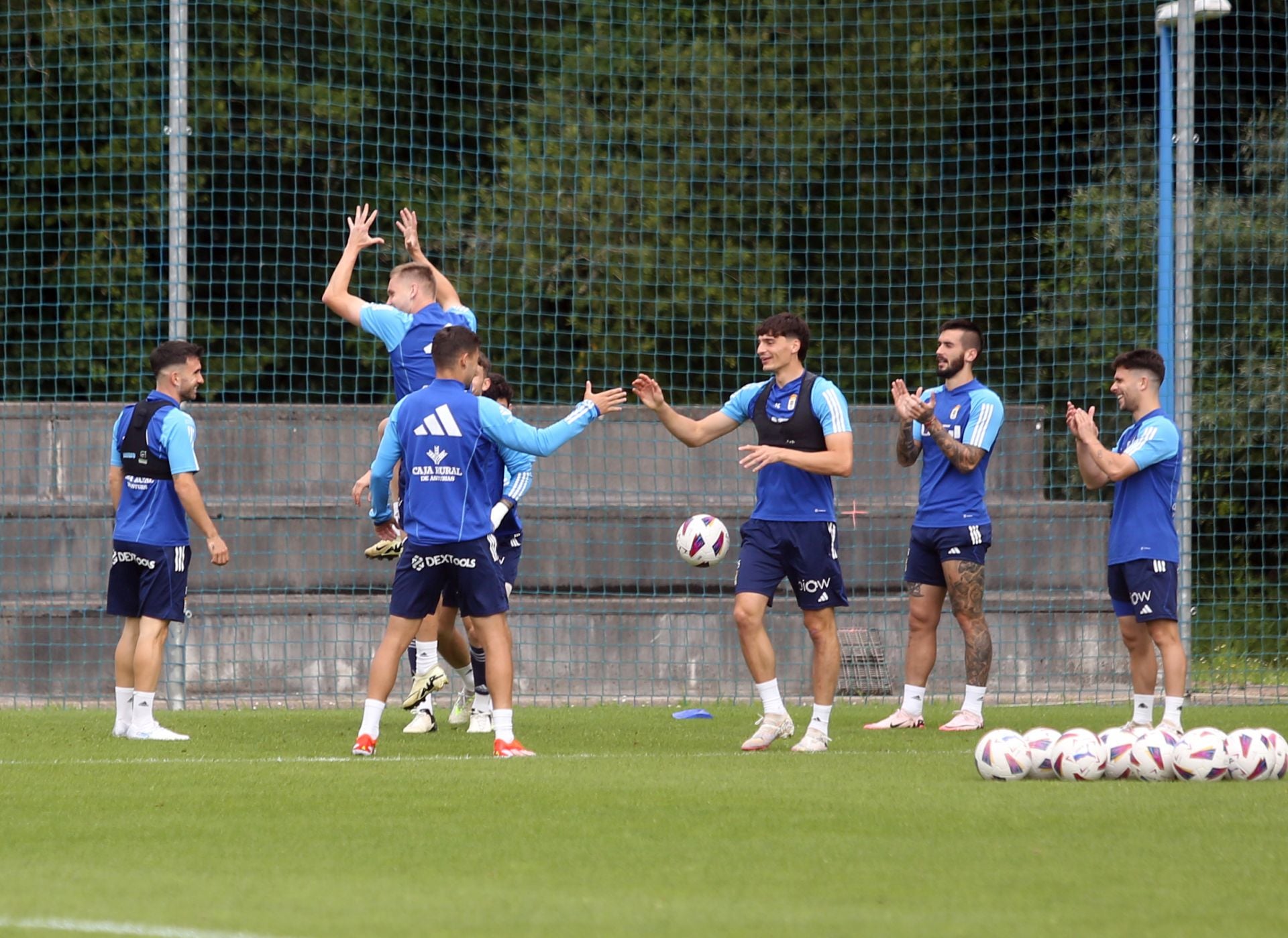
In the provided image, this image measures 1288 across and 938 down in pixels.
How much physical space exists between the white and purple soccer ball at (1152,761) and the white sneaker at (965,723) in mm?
2462

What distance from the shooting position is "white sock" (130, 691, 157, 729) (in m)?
9.34

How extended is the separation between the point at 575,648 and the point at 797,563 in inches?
207

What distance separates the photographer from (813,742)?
337 inches

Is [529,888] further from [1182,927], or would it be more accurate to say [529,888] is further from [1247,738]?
[1247,738]

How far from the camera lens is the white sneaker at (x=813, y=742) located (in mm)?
8523

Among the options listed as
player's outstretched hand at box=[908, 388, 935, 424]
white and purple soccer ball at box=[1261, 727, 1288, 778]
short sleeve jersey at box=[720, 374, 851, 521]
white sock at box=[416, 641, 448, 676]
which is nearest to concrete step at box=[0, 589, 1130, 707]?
white sock at box=[416, 641, 448, 676]

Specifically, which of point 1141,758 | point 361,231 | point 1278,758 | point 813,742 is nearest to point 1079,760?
point 1141,758

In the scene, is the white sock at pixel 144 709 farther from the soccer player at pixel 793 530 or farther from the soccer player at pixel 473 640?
the soccer player at pixel 793 530

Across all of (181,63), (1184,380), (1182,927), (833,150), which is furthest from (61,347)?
(1182,927)

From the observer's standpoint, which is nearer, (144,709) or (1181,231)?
(144,709)

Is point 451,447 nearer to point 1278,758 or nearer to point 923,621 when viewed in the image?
point 923,621

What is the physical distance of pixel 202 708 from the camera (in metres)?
12.3

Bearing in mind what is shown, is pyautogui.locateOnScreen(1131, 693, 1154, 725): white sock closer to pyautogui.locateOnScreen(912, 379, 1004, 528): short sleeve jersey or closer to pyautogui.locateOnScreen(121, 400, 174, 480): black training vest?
pyautogui.locateOnScreen(912, 379, 1004, 528): short sleeve jersey

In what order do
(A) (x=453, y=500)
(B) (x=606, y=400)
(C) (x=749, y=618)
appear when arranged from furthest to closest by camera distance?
(C) (x=749, y=618)
(B) (x=606, y=400)
(A) (x=453, y=500)
